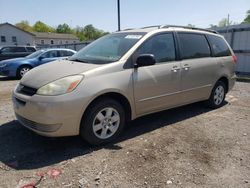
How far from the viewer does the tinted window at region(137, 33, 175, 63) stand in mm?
4492

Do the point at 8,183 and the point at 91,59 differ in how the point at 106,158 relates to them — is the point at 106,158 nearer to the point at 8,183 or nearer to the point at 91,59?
the point at 8,183

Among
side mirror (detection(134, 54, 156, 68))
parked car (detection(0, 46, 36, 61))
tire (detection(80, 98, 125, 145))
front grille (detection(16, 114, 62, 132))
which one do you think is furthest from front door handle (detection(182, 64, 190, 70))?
parked car (detection(0, 46, 36, 61))

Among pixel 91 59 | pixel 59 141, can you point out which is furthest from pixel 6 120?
pixel 91 59

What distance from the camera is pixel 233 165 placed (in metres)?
3.47

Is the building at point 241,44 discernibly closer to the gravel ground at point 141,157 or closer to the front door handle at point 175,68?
the gravel ground at point 141,157

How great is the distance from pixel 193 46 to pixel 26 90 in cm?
337

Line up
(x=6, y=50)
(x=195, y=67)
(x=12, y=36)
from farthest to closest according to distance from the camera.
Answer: (x=12, y=36) → (x=6, y=50) → (x=195, y=67)

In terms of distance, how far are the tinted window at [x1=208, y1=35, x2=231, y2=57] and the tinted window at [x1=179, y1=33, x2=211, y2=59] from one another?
230 millimetres

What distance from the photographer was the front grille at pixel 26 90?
12.3 ft

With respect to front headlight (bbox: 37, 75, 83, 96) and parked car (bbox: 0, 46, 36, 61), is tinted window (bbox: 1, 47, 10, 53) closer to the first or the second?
parked car (bbox: 0, 46, 36, 61)

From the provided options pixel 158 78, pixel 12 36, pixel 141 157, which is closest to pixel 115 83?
pixel 158 78

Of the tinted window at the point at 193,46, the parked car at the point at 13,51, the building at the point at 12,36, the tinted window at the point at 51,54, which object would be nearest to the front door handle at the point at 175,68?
the tinted window at the point at 193,46

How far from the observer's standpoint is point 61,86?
361cm

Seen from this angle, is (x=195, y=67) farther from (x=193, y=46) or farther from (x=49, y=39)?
(x=49, y=39)
